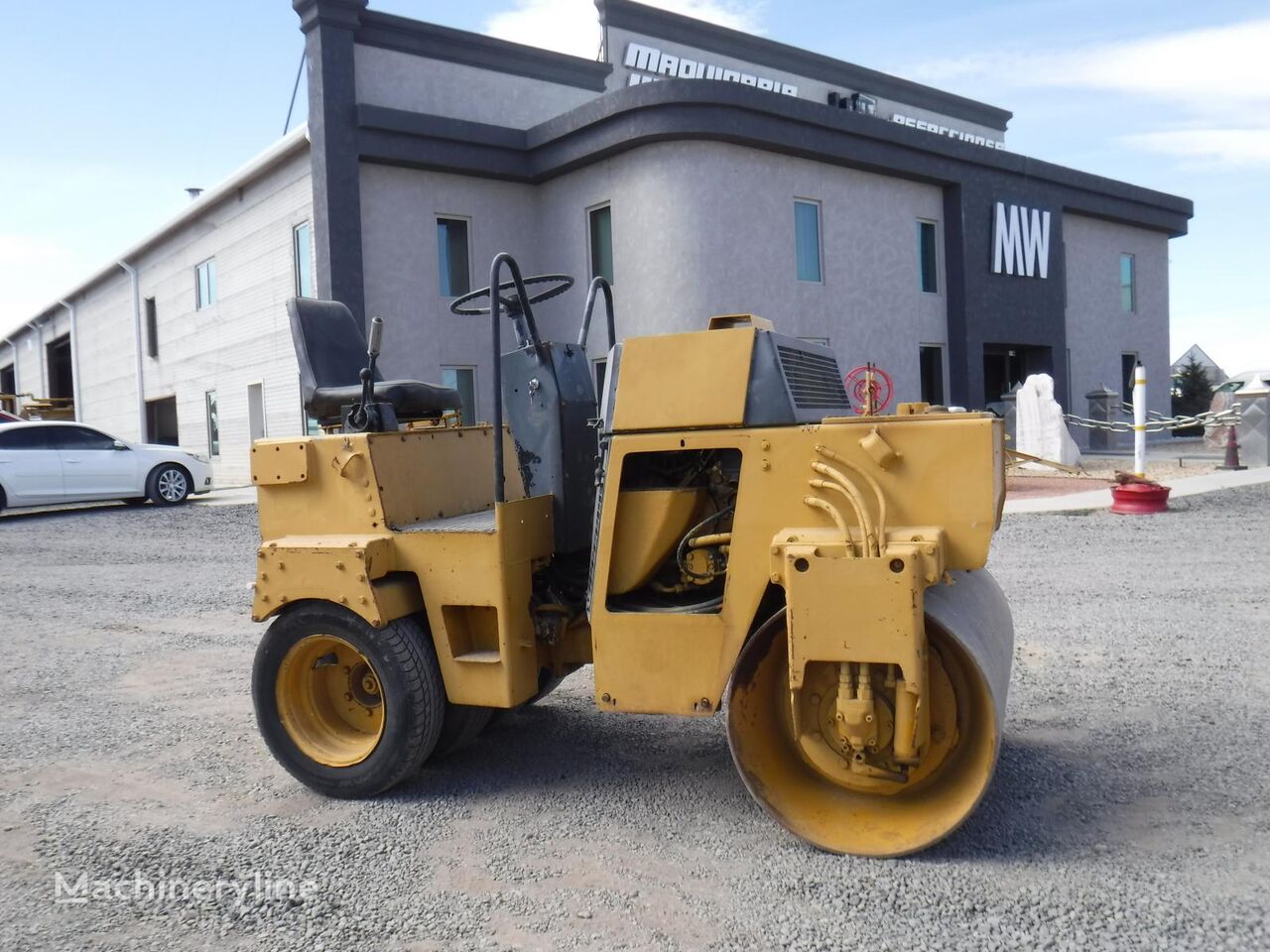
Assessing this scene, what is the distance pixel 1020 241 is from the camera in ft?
73.4

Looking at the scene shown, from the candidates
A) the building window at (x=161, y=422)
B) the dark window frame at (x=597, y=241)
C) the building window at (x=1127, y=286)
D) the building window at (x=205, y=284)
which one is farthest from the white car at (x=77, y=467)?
the building window at (x=1127, y=286)

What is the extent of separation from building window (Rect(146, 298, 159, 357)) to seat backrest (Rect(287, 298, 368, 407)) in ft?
73.4

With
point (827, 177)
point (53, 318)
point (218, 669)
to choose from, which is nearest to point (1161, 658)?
point (218, 669)

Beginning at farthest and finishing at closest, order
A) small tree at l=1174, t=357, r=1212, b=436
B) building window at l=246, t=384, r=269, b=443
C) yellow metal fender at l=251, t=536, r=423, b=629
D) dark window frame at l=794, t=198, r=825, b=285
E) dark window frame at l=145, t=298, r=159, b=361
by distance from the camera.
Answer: small tree at l=1174, t=357, r=1212, b=436, dark window frame at l=145, t=298, r=159, b=361, building window at l=246, t=384, r=269, b=443, dark window frame at l=794, t=198, r=825, b=285, yellow metal fender at l=251, t=536, r=423, b=629

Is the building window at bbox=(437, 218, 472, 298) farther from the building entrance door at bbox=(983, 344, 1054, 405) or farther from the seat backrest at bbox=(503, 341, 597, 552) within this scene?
the seat backrest at bbox=(503, 341, 597, 552)

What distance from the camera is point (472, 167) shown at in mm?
17828

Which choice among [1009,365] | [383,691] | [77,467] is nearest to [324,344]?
[383,691]

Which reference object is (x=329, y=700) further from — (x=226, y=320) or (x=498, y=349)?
(x=226, y=320)

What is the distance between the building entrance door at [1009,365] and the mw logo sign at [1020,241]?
1.73 meters

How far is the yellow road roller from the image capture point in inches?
130

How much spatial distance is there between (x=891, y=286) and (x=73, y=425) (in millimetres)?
14132

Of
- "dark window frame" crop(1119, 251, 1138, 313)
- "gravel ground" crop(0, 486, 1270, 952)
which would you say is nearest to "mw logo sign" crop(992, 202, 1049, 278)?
"dark window frame" crop(1119, 251, 1138, 313)

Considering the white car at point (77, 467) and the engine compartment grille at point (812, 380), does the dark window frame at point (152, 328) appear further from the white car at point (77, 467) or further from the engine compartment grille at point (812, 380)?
the engine compartment grille at point (812, 380)

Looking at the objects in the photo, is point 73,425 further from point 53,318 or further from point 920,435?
point 53,318
